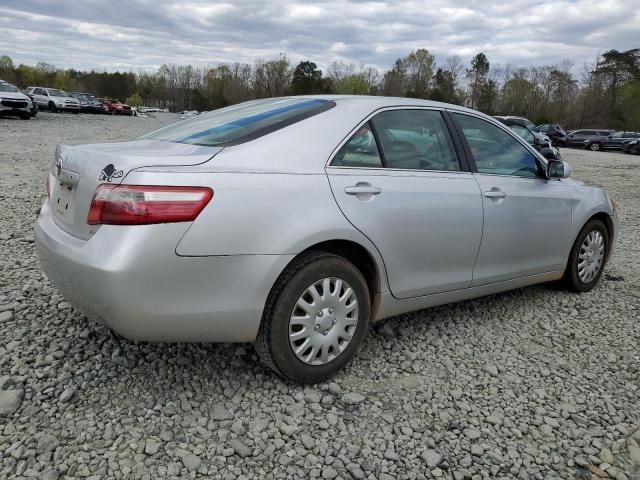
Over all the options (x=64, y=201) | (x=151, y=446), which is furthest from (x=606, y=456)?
(x=64, y=201)

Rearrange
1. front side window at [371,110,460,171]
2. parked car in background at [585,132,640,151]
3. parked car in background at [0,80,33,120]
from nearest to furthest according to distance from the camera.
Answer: front side window at [371,110,460,171] < parked car in background at [0,80,33,120] < parked car in background at [585,132,640,151]

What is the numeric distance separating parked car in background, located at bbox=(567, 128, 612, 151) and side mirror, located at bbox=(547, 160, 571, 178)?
116 ft

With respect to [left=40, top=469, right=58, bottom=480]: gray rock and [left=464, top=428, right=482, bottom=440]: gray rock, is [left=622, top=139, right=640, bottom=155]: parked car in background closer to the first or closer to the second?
[left=464, top=428, right=482, bottom=440]: gray rock

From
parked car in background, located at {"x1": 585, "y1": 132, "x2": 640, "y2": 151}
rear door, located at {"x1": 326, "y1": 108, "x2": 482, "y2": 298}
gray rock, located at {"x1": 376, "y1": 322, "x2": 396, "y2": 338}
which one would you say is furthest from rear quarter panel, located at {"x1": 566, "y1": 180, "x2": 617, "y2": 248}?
parked car in background, located at {"x1": 585, "y1": 132, "x2": 640, "y2": 151}

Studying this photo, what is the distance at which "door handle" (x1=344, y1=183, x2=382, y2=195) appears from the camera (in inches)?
114

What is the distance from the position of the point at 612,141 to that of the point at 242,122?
1473 inches

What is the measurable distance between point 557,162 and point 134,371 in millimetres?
3228

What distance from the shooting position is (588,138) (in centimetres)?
3578

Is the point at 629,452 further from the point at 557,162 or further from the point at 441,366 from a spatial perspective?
the point at 557,162

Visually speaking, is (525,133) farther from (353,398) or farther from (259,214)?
(259,214)

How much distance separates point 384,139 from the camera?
3.21 meters

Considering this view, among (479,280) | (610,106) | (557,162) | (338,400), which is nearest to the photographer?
(338,400)

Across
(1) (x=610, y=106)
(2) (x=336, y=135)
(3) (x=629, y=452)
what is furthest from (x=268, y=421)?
(1) (x=610, y=106)

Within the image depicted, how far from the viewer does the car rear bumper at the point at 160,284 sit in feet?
7.70
